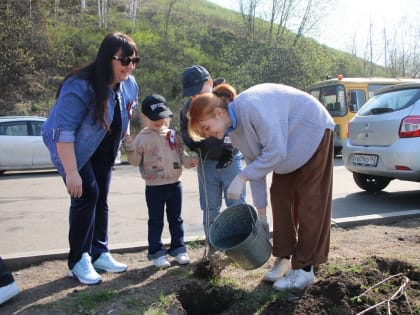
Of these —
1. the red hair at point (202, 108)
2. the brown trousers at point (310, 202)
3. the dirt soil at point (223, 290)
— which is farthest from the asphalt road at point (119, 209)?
the red hair at point (202, 108)

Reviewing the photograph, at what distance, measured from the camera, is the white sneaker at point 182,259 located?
369 cm

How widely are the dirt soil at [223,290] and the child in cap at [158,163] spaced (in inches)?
9.7

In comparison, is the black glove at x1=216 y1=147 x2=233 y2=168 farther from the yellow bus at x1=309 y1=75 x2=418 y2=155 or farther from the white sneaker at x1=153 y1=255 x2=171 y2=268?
the yellow bus at x1=309 y1=75 x2=418 y2=155

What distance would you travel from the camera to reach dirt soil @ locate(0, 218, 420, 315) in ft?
8.82

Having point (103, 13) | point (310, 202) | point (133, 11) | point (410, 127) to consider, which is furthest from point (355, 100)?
point (133, 11)

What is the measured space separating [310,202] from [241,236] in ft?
2.07

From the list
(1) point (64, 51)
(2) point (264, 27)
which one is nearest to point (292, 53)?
(2) point (264, 27)

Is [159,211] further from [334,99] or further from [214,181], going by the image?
[334,99]

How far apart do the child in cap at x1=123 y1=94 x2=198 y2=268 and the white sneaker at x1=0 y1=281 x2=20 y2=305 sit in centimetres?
108

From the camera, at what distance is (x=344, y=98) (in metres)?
13.4

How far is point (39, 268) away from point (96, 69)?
1.77m

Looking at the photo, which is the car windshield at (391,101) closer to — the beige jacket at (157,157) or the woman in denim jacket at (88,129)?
the beige jacket at (157,157)

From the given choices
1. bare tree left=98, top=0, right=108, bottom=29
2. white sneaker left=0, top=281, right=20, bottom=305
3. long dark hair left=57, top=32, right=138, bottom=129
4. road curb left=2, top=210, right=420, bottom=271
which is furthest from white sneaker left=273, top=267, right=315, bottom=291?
bare tree left=98, top=0, right=108, bottom=29

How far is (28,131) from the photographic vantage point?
12.1m
